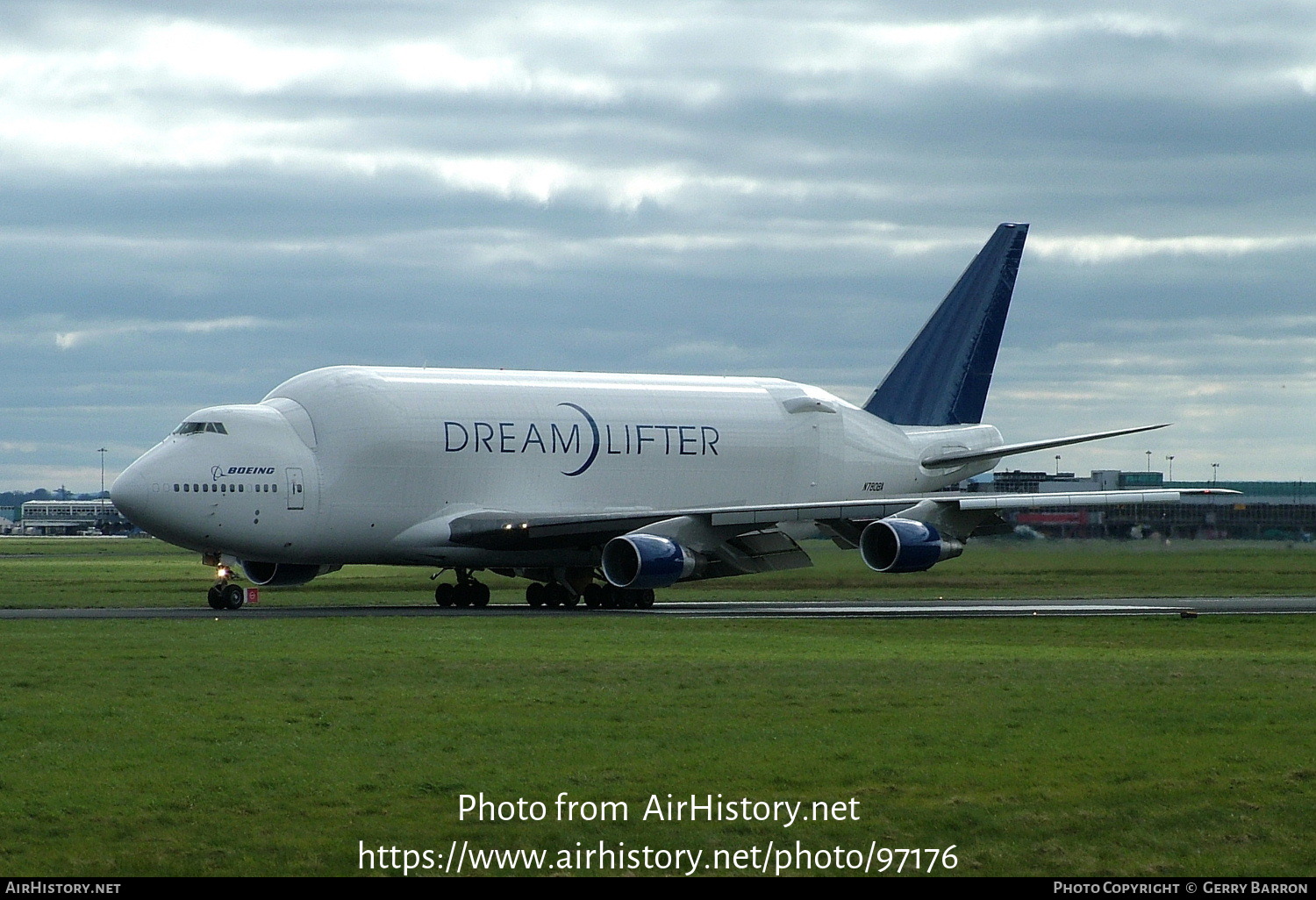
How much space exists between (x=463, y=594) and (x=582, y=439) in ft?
16.7

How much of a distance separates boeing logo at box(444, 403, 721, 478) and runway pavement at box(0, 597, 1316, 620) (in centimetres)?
407

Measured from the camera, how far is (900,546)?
42.9 meters

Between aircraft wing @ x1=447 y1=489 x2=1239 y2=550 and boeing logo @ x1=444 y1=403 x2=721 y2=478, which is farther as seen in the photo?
boeing logo @ x1=444 y1=403 x2=721 y2=478

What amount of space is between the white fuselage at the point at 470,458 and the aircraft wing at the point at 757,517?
71 cm

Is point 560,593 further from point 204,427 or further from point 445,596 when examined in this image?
point 204,427

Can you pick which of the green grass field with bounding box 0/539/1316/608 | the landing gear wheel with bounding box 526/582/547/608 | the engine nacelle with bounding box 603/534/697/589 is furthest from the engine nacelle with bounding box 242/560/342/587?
the engine nacelle with bounding box 603/534/697/589

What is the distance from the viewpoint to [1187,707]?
869 inches

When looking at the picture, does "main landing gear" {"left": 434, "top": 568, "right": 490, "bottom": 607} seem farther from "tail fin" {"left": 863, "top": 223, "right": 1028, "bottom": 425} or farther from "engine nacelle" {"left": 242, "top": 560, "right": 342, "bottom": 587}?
"tail fin" {"left": 863, "top": 223, "right": 1028, "bottom": 425}

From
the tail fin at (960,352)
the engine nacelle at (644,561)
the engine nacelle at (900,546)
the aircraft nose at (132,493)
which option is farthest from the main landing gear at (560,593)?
the tail fin at (960,352)

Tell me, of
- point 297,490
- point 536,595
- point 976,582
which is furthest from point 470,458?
point 976,582

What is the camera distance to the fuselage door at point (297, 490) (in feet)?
141

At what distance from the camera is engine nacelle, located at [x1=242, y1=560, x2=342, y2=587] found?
46.2m
